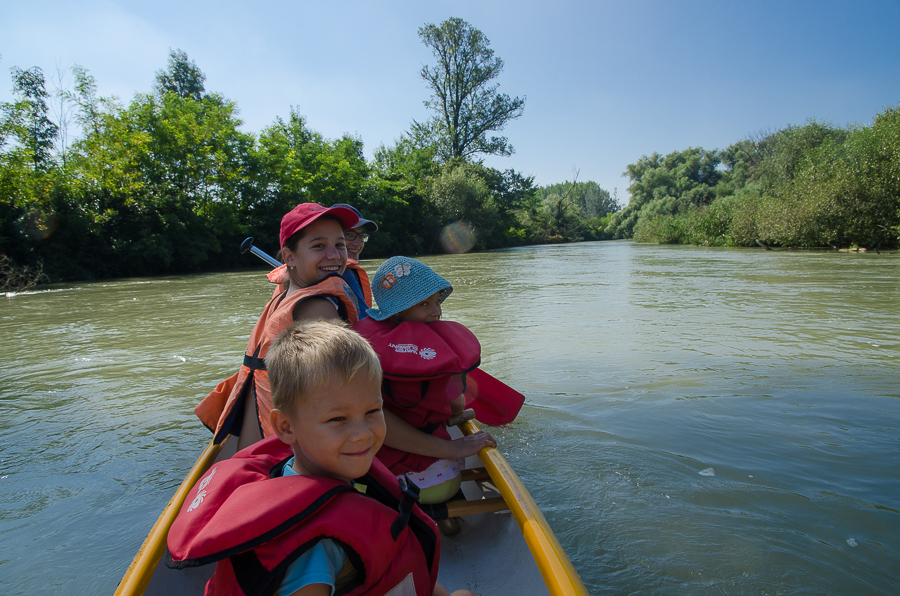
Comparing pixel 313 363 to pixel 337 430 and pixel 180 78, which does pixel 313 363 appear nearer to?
pixel 337 430

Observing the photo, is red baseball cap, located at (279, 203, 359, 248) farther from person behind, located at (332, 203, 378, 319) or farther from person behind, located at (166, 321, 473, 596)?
person behind, located at (166, 321, 473, 596)

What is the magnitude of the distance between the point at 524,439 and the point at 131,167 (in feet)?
Result: 69.5

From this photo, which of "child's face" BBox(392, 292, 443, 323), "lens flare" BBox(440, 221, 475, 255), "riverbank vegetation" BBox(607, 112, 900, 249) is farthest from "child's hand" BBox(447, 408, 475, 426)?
"lens flare" BBox(440, 221, 475, 255)

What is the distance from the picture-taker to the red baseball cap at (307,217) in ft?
7.02

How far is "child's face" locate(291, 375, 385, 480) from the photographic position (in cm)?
118

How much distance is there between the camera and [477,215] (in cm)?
3700

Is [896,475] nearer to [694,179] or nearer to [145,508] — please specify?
[145,508]

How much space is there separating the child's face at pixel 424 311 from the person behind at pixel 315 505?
705 millimetres

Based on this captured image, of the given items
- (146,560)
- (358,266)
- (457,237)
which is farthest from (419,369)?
(457,237)

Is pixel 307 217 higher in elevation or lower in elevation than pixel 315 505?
higher

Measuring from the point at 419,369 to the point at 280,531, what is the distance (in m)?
0.78

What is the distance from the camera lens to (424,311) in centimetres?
197

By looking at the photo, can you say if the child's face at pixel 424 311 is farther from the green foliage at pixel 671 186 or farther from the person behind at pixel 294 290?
the green foliage at pixel 671 186

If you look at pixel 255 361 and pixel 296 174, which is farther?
pixel 296 174
